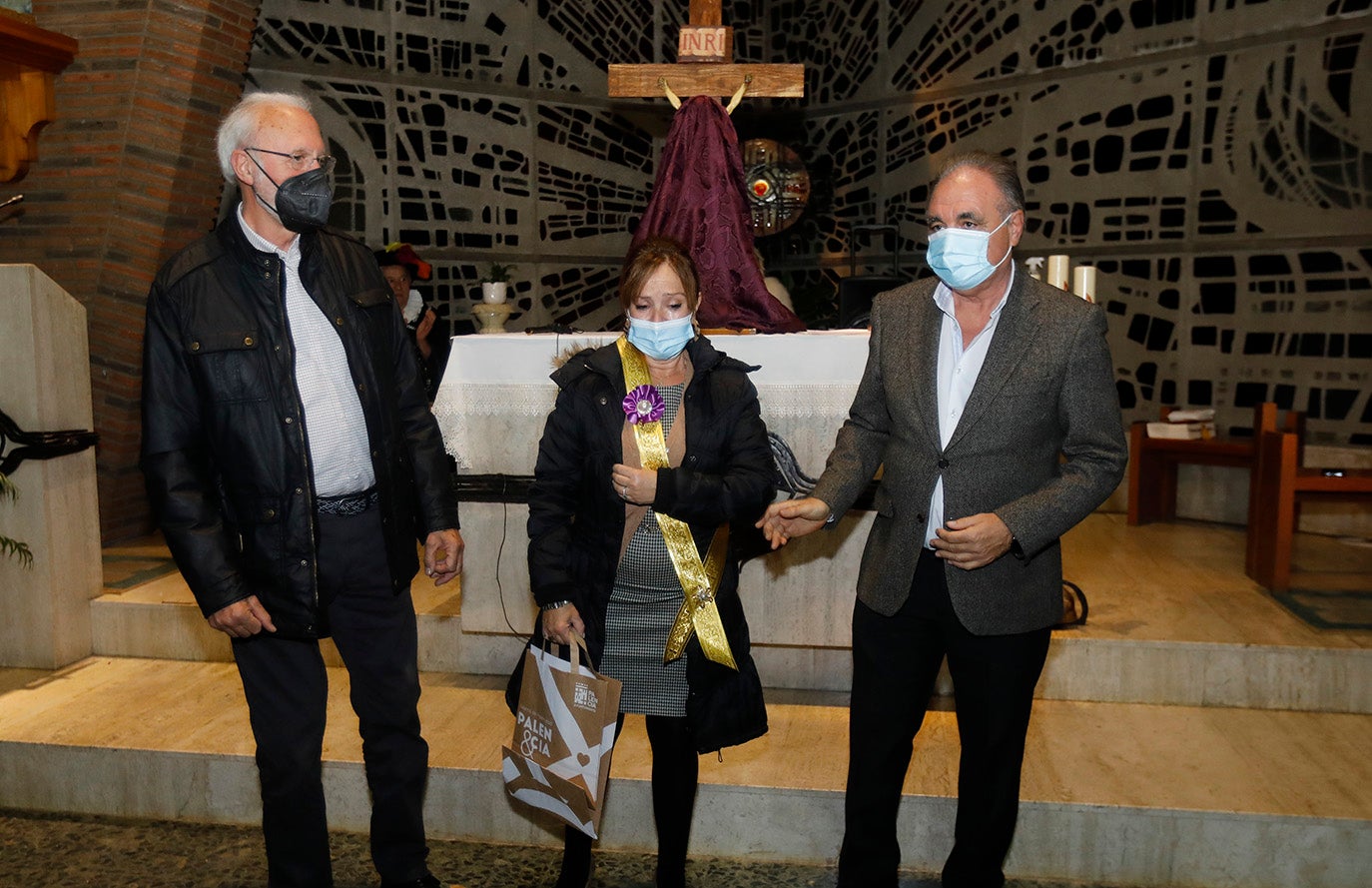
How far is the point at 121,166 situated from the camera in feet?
17.2

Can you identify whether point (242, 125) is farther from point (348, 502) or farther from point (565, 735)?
point (565, 735)

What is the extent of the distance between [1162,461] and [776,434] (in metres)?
3.35

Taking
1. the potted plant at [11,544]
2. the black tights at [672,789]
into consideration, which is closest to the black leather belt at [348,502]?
the black tights at [672,789]

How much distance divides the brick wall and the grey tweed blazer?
14.1ft

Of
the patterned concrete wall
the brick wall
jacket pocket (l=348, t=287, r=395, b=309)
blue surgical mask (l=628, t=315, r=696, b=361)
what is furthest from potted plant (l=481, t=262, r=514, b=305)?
blue surgical mask (l=628, t=315, r=696, b=361)

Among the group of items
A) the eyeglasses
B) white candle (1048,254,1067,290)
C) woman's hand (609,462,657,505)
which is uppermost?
the eyeglasses

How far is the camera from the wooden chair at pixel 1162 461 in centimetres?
549

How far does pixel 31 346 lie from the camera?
13.0 feet

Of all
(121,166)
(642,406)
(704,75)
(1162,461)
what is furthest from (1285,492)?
(121,166)

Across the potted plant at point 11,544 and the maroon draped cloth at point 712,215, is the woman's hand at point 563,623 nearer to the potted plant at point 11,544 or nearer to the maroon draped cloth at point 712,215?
the maroon draped cloth at point 712,215

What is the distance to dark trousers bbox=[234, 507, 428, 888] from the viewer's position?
7.55 feet

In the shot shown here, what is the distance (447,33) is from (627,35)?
132cm

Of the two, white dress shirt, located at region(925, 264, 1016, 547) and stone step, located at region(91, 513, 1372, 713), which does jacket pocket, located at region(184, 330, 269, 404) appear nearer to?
white dress shirt, located at region(925, 264, 1016, 547)

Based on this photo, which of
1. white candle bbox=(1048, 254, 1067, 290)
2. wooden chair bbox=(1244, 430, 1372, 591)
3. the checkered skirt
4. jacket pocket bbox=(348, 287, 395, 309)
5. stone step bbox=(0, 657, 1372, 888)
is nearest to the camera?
jacket pocket bbox=(348, 287, 395, 309)
